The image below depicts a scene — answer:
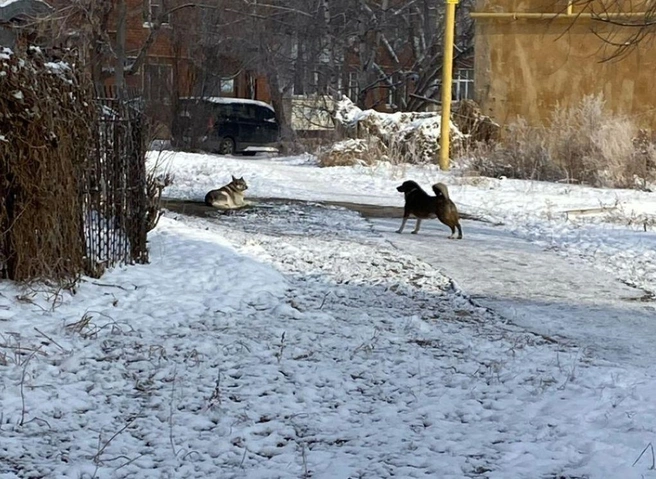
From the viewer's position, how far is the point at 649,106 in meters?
22.3

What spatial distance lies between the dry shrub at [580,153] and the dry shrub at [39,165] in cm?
1273

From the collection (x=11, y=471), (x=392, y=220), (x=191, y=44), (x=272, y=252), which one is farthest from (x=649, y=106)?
(x=11, y=471)

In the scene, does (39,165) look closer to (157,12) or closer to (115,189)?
(115,189)

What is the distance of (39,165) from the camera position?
634cm

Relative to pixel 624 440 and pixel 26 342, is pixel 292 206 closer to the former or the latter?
pixel 26 342

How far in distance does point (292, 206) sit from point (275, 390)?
335 inches

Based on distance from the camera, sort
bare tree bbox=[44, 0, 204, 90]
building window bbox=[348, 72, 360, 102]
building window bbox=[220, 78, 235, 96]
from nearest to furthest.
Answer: bare tree bbox=[44, 0, 204, 90]
building window bbox=[348, 72, 360, 102]
building window bbox=[220, 78, 235, 96]

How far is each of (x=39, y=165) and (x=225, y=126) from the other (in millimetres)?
27323

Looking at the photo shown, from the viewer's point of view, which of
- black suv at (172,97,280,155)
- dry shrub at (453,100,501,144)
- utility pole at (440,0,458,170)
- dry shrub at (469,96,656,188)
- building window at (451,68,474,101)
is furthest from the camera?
building window at (451,68,474,101)

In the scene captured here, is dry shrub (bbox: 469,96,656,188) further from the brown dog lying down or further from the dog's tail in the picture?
the brown dog lying down

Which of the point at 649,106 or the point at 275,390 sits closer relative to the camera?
the point at 275,390

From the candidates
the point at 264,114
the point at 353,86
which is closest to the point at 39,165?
the point at 264,114

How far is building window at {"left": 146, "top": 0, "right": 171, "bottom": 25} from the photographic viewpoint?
30.2 m

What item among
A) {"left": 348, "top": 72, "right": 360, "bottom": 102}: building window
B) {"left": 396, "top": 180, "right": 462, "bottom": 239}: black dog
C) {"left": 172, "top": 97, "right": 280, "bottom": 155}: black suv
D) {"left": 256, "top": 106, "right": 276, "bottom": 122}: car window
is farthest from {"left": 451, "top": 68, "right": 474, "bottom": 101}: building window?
{"left": 396, "top": 180, "right": 462, "bottom": 239}: black dog
